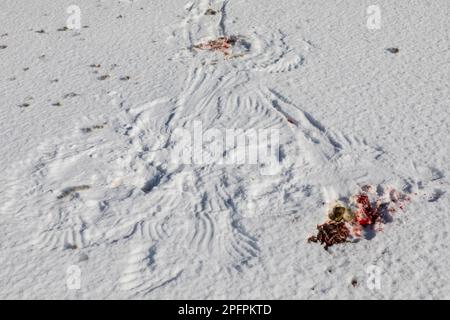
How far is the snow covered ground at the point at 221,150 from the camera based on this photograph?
3.99m

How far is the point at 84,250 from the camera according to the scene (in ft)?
13.9

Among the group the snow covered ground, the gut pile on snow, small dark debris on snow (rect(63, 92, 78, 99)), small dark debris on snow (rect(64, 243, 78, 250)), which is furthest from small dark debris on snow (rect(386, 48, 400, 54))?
small dark debris on snow (rect(64, 243, 78, 250))

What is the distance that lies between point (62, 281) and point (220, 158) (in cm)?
196

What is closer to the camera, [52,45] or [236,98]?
[236,98]

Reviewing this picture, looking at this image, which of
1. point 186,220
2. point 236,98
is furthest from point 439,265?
point 236,98

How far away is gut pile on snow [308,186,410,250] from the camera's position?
13.8ft

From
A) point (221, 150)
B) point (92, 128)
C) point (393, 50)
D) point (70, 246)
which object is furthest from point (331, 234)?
point (393, 50)

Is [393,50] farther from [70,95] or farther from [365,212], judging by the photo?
[70,95]

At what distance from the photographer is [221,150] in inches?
205

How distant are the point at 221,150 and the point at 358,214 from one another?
62.5 inches

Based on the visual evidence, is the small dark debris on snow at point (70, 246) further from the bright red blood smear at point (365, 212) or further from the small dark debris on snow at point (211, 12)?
the small dark debris on snow at point (211, 12)

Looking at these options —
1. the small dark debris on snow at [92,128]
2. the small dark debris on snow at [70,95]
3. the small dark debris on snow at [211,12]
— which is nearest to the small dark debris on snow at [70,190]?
the small dark debris on snow at [92,128]
